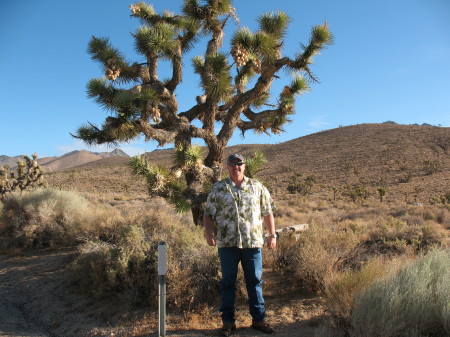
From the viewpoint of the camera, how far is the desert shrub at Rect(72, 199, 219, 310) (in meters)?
5.06

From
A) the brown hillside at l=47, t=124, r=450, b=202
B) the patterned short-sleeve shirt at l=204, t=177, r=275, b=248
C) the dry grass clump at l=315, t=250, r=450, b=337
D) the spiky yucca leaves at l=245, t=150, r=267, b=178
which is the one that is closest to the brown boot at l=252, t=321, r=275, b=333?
the dry grass clump at l=315, t=250, r=450, b=337

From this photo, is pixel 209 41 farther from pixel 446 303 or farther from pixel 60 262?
pixel 446 303

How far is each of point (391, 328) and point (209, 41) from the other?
6331mm

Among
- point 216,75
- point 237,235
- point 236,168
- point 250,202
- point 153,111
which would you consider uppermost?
point 216,75

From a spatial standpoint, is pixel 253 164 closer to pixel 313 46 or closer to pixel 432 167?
pixel 313 46

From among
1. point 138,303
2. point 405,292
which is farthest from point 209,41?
point 405,292

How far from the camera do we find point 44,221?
9523mm

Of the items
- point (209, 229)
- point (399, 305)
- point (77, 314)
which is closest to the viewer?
point (399, 305)

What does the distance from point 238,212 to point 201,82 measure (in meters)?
3.78

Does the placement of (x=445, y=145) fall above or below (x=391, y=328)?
above

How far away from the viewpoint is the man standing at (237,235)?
4004 millimetres

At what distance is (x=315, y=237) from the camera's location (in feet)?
20.7

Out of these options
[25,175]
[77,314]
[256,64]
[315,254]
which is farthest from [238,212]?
[25,175]

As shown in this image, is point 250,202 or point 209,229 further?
point 209,229
